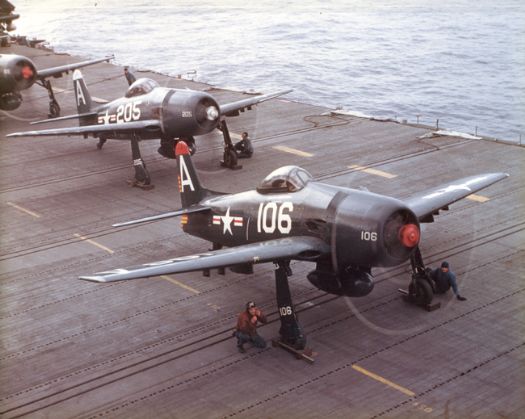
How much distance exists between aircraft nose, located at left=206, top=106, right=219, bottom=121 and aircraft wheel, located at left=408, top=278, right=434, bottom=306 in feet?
47.3

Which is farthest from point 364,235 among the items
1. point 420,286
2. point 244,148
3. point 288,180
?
point 244,148

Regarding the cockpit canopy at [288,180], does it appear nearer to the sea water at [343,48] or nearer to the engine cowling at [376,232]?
the engine cowling at [376,232]

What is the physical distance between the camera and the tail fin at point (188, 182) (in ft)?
74.8

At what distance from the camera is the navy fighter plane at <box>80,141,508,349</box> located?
698 inches

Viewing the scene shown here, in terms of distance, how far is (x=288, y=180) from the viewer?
65.7 ft

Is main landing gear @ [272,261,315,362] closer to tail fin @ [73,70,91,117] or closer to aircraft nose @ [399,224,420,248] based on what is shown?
aircraft nose @ [399,224,420,248]

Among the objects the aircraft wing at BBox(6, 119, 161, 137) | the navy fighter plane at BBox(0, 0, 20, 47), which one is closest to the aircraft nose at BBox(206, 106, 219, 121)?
the aircraft wing at BBox(6, 119, 161, 137)

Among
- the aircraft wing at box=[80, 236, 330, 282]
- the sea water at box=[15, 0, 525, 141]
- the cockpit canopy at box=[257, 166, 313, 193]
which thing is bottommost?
the sea water at box=[15, 0, 525, 141]

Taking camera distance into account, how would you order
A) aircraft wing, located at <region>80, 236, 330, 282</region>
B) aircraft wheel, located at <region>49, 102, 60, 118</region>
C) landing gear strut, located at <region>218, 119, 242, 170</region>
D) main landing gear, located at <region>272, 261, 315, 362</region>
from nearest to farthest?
aircraft wing, located at <region>80, 236, 330, 282</region> → main landing gear, located at <region>272, 261, 315, 362</region> → landing gear strut, located at <region>218, 119, 242, 170</region> → aircraft wheel, located at <region>49, 102, 60, 118</region>

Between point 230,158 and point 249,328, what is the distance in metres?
16.8

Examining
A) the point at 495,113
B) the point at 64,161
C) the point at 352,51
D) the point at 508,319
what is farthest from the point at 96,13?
the point at 508,319

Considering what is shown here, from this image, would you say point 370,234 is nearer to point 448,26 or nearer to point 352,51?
point 352,51

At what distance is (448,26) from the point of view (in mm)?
100938

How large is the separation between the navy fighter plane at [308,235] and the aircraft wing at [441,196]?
0.04 m
